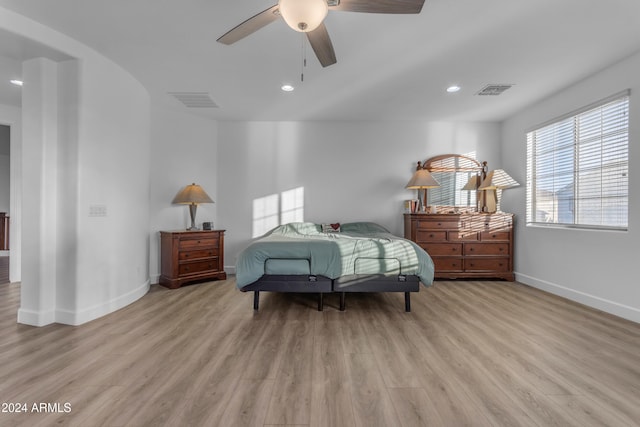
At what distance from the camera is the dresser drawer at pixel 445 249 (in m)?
3.98

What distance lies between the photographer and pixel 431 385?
1562 mm

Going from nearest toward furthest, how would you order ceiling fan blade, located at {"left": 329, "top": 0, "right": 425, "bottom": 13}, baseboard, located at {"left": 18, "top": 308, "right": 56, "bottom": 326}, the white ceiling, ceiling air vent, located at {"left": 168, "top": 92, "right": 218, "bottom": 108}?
ceiling fan blade, located at {"left": 329, "top": 0, "right": 425, "bottom": 13} < the white ceiling < baseboard, located at {"left": 18, "top": 308, "right": 56, "bottom": 326} < ceiling air vent, located at {"left": 168, "top": 92, "right": 218, "bottom": 108}

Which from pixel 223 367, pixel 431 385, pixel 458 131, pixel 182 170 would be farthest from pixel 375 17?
pixel 182 170

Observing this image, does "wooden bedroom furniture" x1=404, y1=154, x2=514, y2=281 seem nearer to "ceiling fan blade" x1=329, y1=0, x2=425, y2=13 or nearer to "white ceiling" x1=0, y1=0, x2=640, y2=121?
"white ceiling" x1=0, y1=0, x2=640, y2=121

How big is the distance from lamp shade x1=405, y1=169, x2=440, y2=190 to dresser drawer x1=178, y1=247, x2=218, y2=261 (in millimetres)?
3217

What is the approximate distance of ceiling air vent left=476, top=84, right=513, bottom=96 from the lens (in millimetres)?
3218

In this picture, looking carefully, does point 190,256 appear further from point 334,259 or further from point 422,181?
point 422,181

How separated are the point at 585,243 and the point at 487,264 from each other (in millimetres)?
1178

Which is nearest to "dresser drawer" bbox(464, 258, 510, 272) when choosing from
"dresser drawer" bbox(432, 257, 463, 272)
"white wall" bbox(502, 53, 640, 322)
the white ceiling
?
"dresser drawer" bbox(432, 257, 463, 272)

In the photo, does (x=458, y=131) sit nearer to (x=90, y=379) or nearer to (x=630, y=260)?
(x=630, y=260)

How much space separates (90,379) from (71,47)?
2756mm

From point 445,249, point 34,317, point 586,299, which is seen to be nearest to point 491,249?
point 445,249

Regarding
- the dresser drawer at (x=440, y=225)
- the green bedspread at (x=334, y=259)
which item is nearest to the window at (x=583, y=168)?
the dresser drawer at (x=440, y=225)

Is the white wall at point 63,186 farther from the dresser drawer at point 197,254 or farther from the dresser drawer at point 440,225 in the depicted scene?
the dresser drawer at point 440,225
